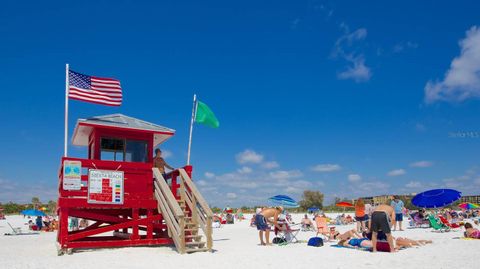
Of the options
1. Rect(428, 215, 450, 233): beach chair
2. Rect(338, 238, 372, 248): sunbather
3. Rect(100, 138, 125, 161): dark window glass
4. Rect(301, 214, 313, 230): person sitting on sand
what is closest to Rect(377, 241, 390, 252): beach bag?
Rect(338, 238, 372, 248): sunbather

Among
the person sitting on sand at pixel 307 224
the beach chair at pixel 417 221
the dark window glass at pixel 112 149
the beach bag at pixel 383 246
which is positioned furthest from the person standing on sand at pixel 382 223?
the beach chair at pixel 417 221

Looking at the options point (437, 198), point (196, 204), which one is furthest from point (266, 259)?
point (437, 198)

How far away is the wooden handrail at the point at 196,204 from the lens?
10.6m

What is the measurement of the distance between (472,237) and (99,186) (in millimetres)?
11361

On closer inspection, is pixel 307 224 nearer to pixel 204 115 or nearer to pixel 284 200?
pixel 284 200

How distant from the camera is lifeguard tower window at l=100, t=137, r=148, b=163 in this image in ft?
41.7

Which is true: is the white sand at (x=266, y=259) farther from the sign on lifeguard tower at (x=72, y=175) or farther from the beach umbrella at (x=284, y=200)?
the beach umbrella at (x=284, y=200)

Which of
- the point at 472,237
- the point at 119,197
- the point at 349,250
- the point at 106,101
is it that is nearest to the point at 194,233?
the point at 119,197

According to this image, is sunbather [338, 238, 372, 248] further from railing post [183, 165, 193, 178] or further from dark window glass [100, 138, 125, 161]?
dark window glass [100, 138, 125, 161]

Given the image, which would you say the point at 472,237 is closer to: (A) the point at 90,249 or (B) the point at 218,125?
(B) the point at 218,125

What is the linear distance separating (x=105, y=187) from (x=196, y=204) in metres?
2.63

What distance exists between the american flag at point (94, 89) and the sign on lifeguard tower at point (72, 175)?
2.16 m

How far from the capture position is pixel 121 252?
10977mm

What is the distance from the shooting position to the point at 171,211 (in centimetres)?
1134
